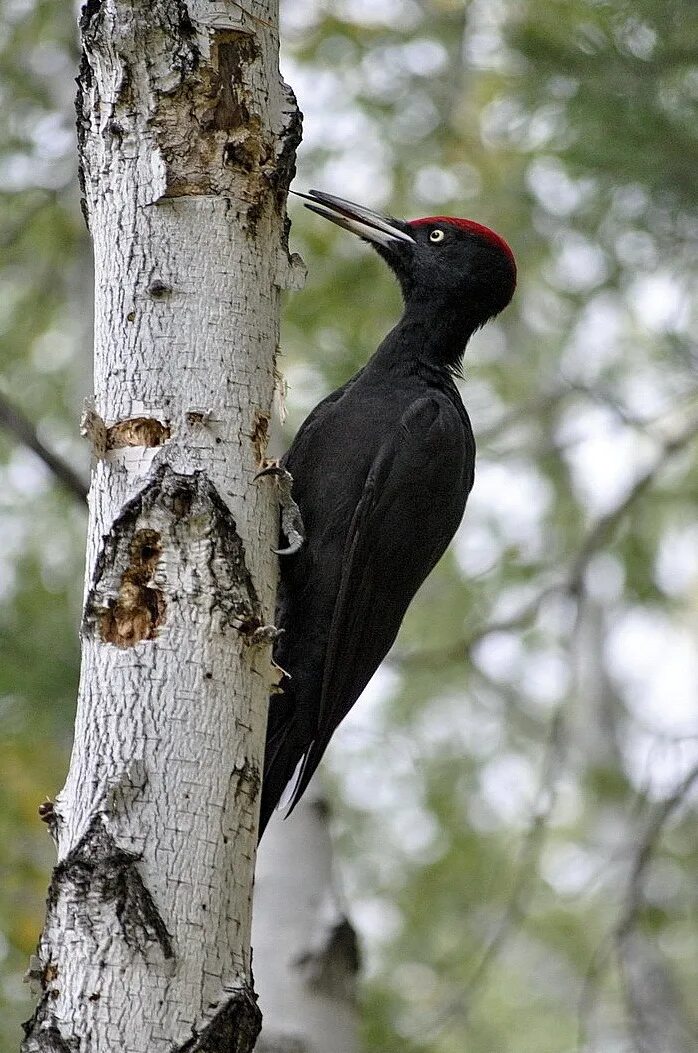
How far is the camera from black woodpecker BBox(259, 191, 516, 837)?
2.93 m

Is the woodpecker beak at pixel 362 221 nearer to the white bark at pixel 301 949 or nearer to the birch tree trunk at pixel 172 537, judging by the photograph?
the birch tree trunk at pixel 172 537

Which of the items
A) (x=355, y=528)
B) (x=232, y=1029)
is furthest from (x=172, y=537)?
(x=355, y=528)

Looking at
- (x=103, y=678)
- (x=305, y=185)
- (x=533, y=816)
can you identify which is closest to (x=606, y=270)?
(x=305, y=185)

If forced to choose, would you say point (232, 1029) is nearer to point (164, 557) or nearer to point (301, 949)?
point (164, 557)

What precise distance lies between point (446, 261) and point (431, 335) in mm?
278

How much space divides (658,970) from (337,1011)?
2665 millimetres

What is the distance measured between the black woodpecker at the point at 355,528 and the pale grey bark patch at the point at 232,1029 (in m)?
1.06

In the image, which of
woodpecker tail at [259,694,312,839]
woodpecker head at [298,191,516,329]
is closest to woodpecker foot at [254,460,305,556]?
woodpecker tail at [259,694,312,839]

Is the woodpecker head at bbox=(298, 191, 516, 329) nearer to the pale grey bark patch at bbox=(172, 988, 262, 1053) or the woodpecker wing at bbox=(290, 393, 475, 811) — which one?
the woodpecker wing at bbox=(290, 393, 475, 811)

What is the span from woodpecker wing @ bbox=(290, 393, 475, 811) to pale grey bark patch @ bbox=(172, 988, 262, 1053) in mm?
1222

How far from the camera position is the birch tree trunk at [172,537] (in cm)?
162

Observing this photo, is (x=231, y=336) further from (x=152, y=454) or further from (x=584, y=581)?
(x=584, y=581)

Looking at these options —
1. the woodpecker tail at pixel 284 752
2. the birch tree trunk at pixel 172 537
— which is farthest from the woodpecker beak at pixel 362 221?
the woodpecker tail at pixel 284 752

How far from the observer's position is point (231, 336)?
1983 mm
